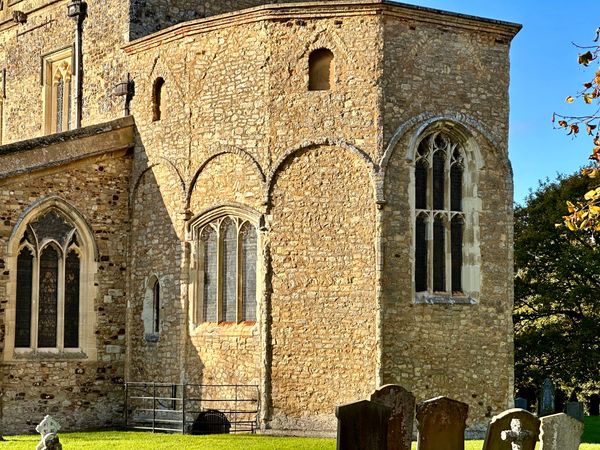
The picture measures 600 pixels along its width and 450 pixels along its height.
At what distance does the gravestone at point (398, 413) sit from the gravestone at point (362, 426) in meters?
0.77

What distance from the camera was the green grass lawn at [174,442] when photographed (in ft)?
60.6

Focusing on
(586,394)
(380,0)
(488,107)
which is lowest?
(586,394)

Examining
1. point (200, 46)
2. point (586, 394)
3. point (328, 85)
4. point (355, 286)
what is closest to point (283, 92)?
point (328, 85)

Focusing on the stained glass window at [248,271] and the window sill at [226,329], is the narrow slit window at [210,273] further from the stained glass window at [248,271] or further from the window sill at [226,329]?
the stained glass window at [248,271]

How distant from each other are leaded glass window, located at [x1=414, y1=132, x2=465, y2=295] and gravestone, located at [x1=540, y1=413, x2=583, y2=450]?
22.0 ft

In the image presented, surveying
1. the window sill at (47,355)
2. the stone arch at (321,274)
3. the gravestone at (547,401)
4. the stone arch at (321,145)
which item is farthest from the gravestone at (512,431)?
the gravestone at (547,401)

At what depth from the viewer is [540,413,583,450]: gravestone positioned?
49.2 ft

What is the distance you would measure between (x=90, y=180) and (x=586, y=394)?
868 inches

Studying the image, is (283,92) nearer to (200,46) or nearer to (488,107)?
(200,46)

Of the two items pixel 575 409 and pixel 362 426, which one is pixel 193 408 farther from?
pixel 362 426

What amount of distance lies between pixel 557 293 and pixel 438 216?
35.0 ft

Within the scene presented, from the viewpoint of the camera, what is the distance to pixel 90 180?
23531mm

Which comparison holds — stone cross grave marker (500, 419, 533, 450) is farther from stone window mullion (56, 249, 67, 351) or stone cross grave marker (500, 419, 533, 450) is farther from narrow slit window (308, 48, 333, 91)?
stone window mullion (56, 249, 67, 351)

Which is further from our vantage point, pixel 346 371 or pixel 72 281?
pixel 72 281
